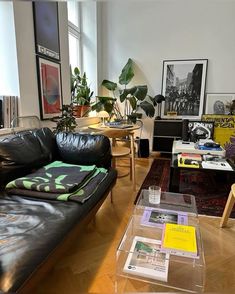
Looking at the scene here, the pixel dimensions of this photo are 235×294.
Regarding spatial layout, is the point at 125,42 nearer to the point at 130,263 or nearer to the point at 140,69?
the point at 140,69

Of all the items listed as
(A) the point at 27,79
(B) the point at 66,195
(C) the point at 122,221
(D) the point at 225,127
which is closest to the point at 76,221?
(B) the point at 66,195

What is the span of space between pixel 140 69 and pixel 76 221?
11.8ft

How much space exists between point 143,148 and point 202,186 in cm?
155

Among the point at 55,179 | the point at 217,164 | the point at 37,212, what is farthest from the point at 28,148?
the point at 217,164

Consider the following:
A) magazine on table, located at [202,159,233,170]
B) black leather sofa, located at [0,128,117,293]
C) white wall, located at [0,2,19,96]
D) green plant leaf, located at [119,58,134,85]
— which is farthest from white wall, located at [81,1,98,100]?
magazine on table, located at [202,159,233,170]

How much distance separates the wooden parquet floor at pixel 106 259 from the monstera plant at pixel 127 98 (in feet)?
6.91

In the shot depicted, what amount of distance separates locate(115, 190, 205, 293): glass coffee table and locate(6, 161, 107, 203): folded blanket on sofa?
390mm

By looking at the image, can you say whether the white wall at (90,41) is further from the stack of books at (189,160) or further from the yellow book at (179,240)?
the yellow book at (179,240)

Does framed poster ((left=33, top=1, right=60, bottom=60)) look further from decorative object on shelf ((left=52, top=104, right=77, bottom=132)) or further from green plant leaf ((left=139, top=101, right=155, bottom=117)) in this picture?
green plant leaf ((left=139, top=101, right=155, bottom=117))

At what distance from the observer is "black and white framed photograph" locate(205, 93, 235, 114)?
386cm

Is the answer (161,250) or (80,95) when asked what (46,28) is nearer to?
(80,95)

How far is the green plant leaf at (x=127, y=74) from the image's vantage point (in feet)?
12.9

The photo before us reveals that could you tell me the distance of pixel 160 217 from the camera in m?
1.46

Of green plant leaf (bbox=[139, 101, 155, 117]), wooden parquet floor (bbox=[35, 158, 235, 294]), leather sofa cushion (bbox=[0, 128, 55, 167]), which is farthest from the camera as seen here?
green plant leaf (bbox=[139, 101, 155, 117])
